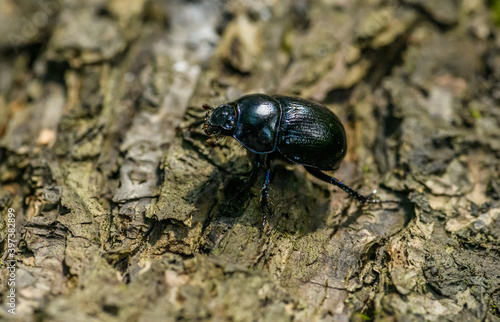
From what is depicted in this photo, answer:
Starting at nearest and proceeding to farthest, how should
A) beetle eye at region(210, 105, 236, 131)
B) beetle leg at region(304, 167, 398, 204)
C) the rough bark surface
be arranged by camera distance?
the rough bark surface → beetle eye at region(210, 105, 236, 131) → beetle leg at region(304, 167, 398, 204)

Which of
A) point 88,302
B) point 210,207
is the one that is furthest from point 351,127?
point 88,302

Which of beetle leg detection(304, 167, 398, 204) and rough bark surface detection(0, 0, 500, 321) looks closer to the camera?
rough bark surface detection(0, 0, 500, 321)

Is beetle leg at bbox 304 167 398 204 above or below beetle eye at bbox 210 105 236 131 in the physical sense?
below

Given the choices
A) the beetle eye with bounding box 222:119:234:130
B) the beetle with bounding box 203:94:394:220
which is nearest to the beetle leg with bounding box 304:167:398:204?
the beetle with bounding box 203:94:394:220

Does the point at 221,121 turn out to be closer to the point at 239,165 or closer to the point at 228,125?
the point at 228,125

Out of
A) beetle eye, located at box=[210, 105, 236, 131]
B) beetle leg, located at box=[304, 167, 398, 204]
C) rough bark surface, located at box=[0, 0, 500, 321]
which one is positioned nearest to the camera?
rough bark surface, located at box=[0, 0, 500, 321]

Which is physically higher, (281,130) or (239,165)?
(281,130)

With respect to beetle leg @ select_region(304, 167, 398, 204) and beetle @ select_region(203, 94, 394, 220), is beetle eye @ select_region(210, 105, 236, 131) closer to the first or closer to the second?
beetle @ select_region(203, 94, 394, 220)

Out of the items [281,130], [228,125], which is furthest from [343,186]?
[228,125]
